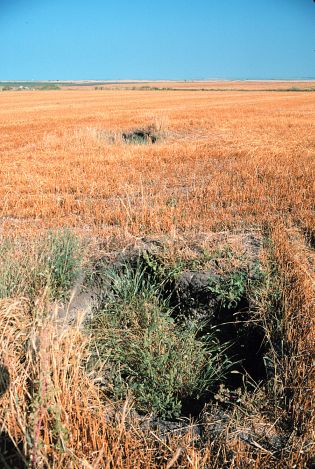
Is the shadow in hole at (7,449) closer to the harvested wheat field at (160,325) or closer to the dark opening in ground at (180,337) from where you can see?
the harvested wheat field at (160,325)

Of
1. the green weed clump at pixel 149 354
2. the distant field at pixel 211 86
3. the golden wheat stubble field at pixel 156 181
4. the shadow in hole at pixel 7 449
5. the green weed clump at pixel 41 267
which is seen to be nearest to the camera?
the shadow in hole at pixel 7 449

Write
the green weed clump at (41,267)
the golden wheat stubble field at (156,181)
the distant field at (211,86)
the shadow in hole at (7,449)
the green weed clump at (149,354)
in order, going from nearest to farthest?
the shadow in hole at (7,449)
the green weed clump at (149,354)
the green weed clump at (41,267)
the golden wheat stubble field at (156,181)
the distant field at (211,86)

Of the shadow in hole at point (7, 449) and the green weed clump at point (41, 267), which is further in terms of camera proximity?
the green weed clump at point (41, 267)

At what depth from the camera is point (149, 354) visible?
2.63m

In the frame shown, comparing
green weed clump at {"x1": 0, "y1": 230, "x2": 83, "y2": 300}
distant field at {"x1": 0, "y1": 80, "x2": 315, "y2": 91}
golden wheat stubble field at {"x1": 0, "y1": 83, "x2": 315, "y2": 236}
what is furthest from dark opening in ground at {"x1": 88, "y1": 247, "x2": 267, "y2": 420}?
distant field at {"x1": 0, "y1": 80, "x2": 315, "y2": 91}

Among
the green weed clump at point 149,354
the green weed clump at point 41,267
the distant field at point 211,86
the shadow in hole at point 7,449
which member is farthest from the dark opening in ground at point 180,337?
the distant field at point 211,86

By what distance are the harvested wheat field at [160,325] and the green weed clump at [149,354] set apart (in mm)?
15

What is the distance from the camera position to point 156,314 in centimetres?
312

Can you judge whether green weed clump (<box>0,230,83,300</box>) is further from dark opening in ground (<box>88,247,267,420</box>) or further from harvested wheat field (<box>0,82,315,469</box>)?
dark opening in ground (<box>88,247,267,420</box>)

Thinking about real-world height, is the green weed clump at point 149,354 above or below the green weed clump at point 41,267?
below

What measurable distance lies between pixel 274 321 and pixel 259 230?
67.9 inches

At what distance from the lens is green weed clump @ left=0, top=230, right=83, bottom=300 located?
2984 millimetres

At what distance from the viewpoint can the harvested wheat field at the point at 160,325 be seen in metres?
1.89

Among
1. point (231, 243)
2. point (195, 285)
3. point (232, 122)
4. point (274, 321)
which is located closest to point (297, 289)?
point (274, 321)
